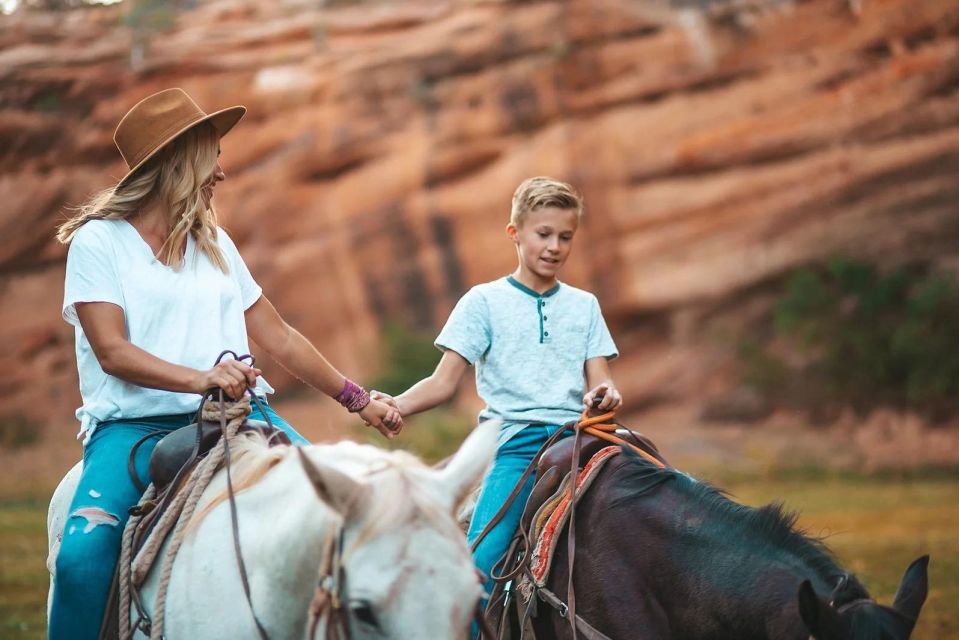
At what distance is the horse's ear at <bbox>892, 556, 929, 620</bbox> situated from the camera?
8.87ft

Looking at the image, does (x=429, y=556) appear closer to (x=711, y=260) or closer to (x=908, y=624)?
(x=908, y=624)

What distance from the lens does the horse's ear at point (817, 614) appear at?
260cm

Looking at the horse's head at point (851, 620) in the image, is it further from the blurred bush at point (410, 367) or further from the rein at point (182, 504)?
the blurred bush at point (410, 367)

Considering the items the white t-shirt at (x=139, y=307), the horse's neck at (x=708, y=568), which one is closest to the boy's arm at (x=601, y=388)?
the horse's neck at (x=708, y=568)

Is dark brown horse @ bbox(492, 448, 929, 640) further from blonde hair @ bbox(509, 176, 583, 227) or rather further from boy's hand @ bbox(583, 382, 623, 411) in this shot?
blonde hair @ bbox(509, 176, 583, 227)

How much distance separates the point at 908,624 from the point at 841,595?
173mm

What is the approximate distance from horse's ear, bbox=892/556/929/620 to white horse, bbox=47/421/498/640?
1196 millimetres

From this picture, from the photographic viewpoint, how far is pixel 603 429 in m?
3.65

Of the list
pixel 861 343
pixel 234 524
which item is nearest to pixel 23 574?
pixel 234 524

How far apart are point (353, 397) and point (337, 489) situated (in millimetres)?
1394

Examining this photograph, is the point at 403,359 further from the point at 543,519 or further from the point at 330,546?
the point at 330,546

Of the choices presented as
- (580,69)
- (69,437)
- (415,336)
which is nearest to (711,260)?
(580,69)

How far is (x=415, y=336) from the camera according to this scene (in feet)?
59.8

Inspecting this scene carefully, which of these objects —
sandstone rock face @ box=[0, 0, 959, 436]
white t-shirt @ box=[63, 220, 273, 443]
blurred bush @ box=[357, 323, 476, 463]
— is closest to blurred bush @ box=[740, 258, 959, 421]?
sandstone rock face @ box=[0, 0, 959, 436]
